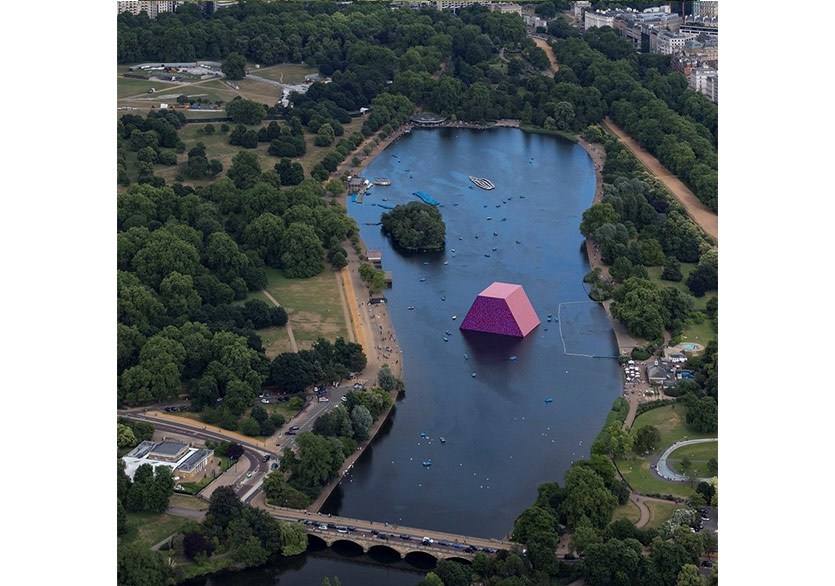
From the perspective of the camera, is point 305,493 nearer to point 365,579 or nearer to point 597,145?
point 365,579

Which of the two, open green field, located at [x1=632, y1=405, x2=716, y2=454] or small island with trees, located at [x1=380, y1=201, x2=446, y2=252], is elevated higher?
small island with trees, located at [x1=380, y1=201, x2=446, y2=252]

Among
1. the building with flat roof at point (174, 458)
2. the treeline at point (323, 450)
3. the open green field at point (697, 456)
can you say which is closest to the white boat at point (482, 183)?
the treeline at point (323, 450)

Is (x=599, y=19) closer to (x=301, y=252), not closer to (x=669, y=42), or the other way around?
(x=669, y=42)

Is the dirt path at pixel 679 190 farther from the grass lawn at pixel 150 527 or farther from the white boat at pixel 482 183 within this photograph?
the grass lawn at pixel 150 527

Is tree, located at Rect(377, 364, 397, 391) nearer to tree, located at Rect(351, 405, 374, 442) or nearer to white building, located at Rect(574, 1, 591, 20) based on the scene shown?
tree, located at Rect(351, 405, 374, 442)

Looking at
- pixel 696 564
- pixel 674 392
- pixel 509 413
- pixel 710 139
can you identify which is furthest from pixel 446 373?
pixel 710 139

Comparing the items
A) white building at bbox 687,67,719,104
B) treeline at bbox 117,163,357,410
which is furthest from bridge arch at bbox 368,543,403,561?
white building at bbox 687,67,719,104
